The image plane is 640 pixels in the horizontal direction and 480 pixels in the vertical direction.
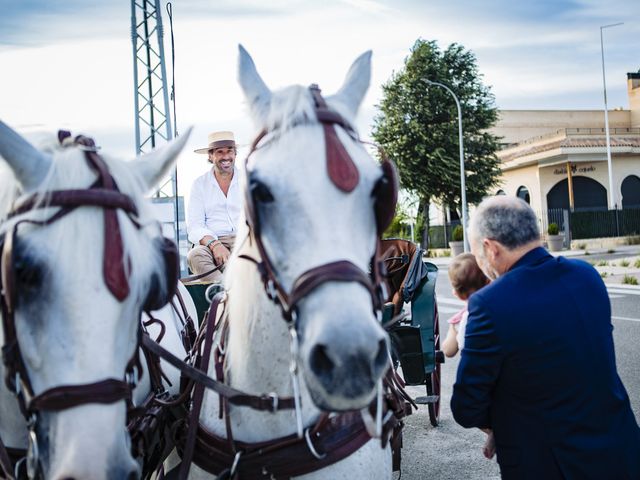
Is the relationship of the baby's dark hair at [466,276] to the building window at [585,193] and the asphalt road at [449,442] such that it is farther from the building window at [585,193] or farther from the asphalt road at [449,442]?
the building window at [585,193]

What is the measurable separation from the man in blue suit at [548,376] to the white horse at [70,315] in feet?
4.69

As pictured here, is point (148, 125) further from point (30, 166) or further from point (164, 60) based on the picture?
point (30, 166)

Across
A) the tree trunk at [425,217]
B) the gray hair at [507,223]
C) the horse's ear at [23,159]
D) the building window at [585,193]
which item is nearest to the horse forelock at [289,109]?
the horse's ear at [23,159]

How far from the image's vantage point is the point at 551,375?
2.50 meters

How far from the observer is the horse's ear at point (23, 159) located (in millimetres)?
1883

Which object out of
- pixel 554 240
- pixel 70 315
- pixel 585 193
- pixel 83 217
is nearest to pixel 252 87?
pixel 83 217

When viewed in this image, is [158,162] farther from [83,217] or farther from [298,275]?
[298,275]

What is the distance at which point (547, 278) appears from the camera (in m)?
2.62

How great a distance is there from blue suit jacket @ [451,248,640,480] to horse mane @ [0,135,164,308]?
54.5 inches

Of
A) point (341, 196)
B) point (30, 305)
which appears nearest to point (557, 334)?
point (341, 196)

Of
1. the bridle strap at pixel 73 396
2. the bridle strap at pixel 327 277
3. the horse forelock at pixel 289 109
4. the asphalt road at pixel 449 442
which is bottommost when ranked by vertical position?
the asphalt road at pixel 449 442

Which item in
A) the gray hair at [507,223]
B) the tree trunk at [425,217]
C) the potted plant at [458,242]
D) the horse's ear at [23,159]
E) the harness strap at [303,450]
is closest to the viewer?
the horse's ear at [23,159]

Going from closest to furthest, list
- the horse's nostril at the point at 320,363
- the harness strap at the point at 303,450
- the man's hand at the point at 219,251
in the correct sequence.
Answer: the horse's nostril at the point at 320,363 → the harness strap at the point at 303,450 → the man's hand at the point at 219,251

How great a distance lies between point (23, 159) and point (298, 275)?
924 millimetres
